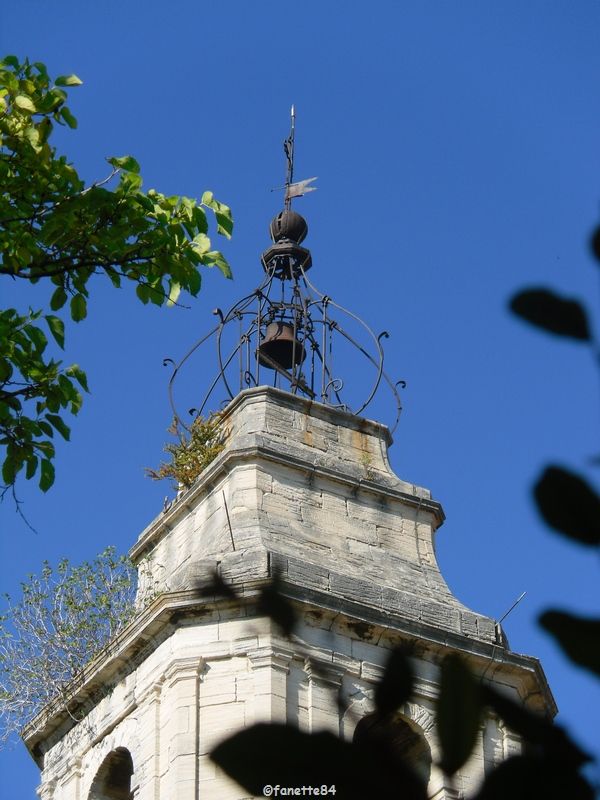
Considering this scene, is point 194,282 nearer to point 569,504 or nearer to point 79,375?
point 79,375

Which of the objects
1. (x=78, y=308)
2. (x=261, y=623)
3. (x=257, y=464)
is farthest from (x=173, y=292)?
(x=257, y=464)

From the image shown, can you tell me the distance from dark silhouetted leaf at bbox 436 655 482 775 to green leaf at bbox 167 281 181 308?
16.8 ft

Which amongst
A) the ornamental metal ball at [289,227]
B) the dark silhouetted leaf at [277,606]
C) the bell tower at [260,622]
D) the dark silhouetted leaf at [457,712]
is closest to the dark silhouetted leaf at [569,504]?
the dark silhouetted leaf at [457,712]

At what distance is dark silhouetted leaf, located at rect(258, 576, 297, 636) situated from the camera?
2076 millimetres

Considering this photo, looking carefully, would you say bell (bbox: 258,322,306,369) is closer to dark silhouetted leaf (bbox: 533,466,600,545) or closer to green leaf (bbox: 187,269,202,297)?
green leaf (bbox: 187,269,202,297)

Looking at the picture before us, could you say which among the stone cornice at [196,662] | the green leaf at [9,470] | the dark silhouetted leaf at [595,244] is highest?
the stone cornice at [196,662]

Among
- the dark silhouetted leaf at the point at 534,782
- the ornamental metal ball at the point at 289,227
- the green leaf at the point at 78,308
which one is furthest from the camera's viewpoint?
the ornamental metal ball at the point at 289,227

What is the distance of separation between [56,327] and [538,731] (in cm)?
486

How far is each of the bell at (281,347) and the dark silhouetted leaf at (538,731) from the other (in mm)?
13773

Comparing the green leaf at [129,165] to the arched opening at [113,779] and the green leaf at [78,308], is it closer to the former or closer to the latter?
the green leaf at [78,308]

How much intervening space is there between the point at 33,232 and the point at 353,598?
6.59 m

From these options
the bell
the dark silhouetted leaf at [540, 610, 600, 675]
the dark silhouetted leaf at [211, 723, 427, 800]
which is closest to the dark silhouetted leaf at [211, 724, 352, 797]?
the dark silhouetted leaf at [211, 723, 427, 800]

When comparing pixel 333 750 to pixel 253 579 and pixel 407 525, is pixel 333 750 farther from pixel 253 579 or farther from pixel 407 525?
pixel 407 525

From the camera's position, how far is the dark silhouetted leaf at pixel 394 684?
2.02m
